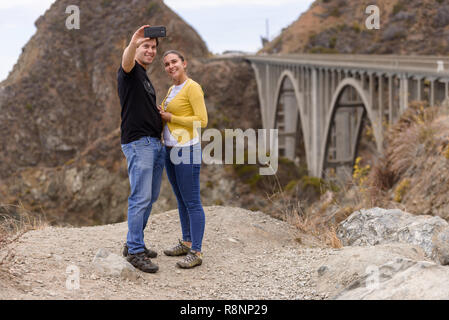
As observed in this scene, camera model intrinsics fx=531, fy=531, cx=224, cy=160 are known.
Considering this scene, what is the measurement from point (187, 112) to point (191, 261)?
1.42 m

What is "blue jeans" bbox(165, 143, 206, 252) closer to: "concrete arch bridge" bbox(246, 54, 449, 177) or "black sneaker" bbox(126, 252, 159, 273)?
"black sneaker" bbox(126, 252, 159, 273)

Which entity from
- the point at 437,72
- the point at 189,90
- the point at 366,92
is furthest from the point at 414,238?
the point at 366,92

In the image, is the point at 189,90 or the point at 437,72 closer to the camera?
the point at 189,90

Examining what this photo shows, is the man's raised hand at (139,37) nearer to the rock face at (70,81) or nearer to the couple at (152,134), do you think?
the couple at (152,134)

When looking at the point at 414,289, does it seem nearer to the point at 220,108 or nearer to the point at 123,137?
the point at 123,137

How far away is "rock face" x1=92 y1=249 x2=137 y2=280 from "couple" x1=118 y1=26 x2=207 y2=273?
206 millimetres

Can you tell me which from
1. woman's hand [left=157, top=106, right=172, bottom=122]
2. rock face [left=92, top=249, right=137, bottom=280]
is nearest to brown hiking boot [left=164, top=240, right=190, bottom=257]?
rock face [left=92, top=249, right=137, bottom=280]

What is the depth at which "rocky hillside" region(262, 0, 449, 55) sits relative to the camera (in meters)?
46.9

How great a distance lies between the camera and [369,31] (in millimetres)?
52312

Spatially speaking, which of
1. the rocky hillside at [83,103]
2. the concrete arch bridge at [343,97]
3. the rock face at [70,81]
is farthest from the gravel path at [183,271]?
the rock face at [70,81]

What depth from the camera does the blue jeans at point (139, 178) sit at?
475 centimetres

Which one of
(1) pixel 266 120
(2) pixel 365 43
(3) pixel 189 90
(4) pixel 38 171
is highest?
(2) pixel 365 43

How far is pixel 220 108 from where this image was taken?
168 ft

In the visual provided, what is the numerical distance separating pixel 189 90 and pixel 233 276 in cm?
175
